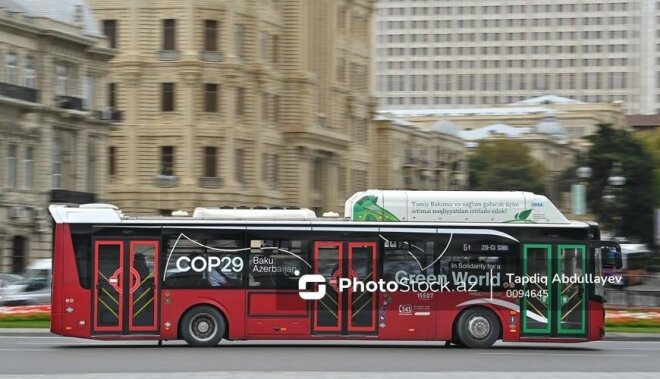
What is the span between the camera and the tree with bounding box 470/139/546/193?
4550 inches

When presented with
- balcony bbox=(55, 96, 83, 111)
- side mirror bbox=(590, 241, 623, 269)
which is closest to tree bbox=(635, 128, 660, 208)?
balcony bbox=(55, 96, 83, 111)

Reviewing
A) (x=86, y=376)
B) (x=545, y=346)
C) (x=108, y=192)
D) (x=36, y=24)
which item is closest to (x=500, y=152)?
(x=108, y=192)

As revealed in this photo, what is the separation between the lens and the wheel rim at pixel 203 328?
30.1m

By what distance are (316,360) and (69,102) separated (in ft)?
128

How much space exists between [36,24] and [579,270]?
1429 inches

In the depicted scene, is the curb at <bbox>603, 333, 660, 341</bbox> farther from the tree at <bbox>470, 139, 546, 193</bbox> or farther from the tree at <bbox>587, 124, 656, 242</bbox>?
the tree at <bbox>470, 139, 546, 193</bbox>

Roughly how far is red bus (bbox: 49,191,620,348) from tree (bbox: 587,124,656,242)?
68.0 m

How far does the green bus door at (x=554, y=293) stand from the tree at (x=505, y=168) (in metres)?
82.9

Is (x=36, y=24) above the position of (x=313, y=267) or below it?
above

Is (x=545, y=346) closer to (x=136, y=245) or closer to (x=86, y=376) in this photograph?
(x=136, y=245)

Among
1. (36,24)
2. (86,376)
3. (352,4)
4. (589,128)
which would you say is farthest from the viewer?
(589,128)

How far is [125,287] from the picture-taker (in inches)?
1172

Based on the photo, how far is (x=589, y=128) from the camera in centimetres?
17175

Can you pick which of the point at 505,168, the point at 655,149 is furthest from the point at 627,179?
the point at 655,149
